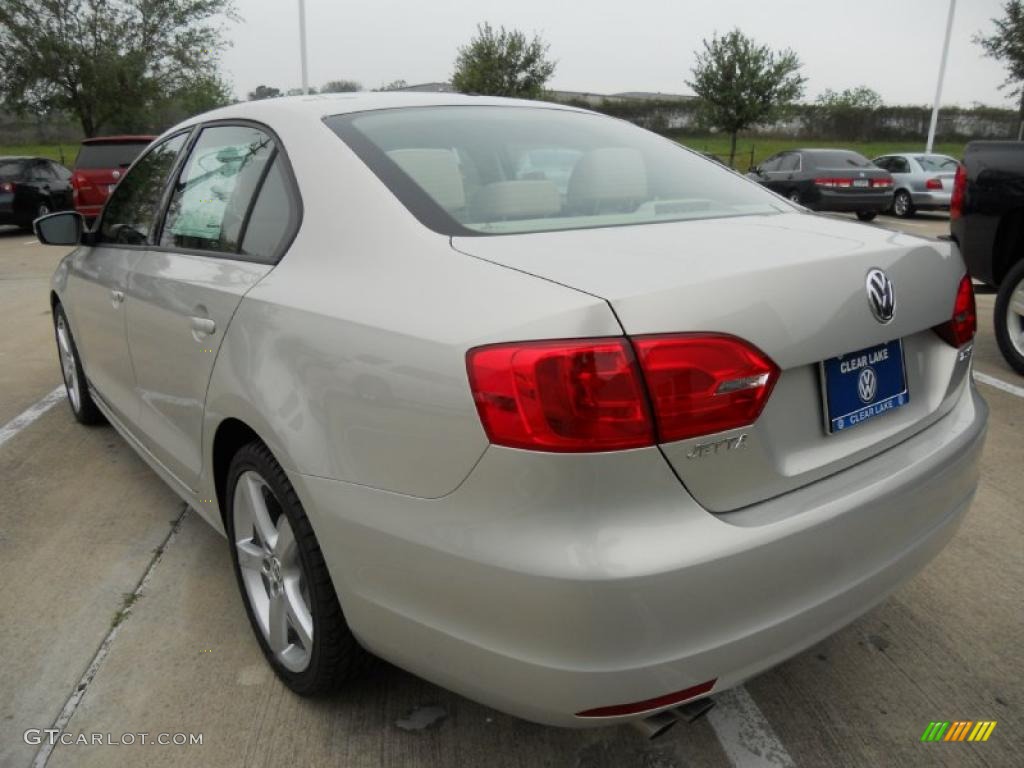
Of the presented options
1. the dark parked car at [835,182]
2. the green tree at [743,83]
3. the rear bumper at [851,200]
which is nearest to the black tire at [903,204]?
the dark parked car at [835,182]

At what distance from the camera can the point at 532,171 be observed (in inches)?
93.0

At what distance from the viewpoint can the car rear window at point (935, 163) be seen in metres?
17.7

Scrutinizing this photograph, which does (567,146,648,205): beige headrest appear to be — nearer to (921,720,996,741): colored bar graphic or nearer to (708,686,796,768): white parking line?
(708,686,796,768): white parking line

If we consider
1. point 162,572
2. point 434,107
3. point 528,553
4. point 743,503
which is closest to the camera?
point 528,553

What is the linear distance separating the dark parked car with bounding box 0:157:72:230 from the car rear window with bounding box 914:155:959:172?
17.7 meters

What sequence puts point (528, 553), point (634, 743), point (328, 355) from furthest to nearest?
point (634, 743) < point (328, 355) < point (528, 553)

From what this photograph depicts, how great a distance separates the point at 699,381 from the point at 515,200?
79 cm

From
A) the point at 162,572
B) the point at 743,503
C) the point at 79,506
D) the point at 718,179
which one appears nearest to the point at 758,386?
the point at 743,503

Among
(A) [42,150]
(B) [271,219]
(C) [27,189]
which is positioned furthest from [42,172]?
(A) [42,150]

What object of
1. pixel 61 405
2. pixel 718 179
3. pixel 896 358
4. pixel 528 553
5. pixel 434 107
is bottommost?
pixel 61 405

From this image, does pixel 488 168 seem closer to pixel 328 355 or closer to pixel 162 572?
pixel 328 355

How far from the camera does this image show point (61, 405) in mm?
4922

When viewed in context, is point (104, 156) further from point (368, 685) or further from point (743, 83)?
point (743, 83)

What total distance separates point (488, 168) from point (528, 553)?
1179 millimetres
